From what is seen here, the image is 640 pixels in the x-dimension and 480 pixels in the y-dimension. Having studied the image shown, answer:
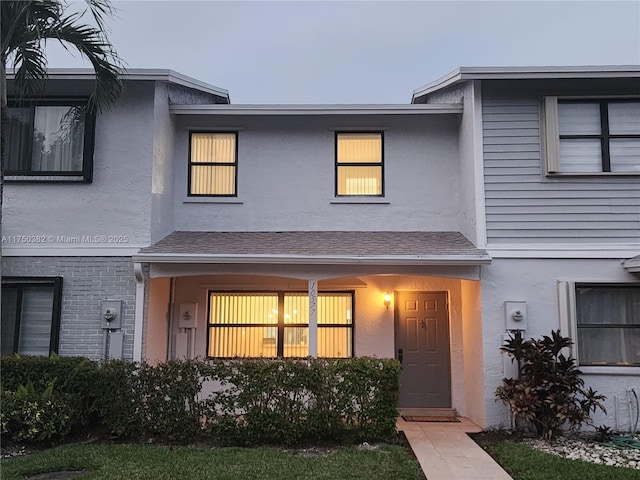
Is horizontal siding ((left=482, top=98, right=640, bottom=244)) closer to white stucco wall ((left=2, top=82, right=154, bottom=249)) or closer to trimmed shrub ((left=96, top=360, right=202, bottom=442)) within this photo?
trimmed shrub ((left=96, top=360, right=202, bottom=442))

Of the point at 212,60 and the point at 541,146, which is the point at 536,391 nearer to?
the point at 541,146

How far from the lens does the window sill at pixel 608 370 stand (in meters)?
8.59

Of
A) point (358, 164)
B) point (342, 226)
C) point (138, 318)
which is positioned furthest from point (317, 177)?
point (138, 318)

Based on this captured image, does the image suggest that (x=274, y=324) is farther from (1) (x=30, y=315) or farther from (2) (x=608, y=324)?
(2) (x=608, y=324)

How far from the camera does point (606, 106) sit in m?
9.21

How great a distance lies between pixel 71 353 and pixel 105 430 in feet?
4.58

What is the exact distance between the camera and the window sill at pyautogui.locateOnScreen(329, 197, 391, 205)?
10.3 m

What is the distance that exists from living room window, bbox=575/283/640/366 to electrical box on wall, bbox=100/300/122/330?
732 cm

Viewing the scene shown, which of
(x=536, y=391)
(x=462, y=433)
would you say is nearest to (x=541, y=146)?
(x=536, y=391)

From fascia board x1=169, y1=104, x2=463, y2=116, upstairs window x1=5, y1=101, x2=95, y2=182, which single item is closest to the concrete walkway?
fascia board x1=169, y1=104, x2=463, y2=116

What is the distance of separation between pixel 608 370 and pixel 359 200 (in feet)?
16.3

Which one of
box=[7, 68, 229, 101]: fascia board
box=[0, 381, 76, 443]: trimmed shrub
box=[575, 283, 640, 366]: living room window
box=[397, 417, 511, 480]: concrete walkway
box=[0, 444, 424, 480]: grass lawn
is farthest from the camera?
box=[7, 68, 229, 101]: fascia board

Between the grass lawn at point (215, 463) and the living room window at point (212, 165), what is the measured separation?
477 centimetres

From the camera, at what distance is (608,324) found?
8.88 meters
